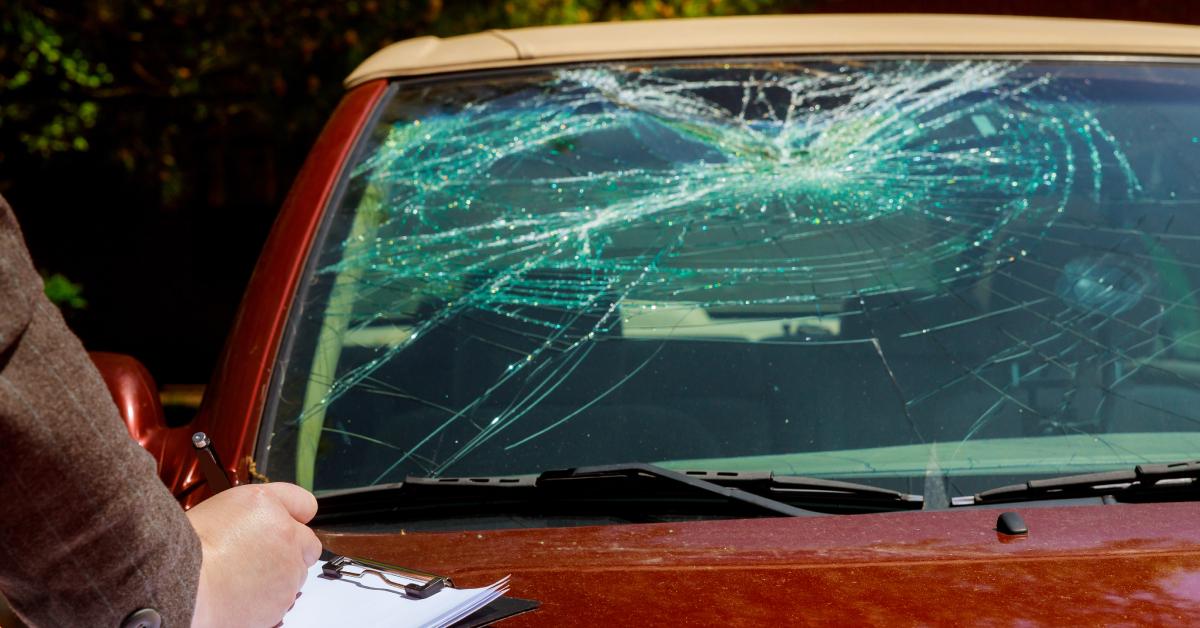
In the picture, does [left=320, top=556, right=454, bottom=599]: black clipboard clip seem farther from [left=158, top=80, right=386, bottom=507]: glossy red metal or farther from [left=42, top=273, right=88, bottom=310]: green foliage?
[left=42, top=273, right=88, bottom=310]: green foliage

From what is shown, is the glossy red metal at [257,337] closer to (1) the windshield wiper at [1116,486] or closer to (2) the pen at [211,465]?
(2) the pen at [211,465]

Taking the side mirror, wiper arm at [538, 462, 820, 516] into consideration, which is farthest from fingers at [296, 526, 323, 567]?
the side mirror

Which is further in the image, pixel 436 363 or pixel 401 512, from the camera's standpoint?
pixel 436 363

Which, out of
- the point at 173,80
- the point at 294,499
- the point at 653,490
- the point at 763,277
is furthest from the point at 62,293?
the point at 294,499

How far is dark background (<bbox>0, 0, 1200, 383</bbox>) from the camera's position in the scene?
6383 millimetres

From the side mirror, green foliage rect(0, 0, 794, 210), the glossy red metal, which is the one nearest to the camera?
the glossy red metal

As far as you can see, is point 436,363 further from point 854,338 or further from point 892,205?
point 892,205

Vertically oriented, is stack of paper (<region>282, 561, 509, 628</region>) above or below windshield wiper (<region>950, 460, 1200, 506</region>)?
above

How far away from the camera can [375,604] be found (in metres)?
1.28

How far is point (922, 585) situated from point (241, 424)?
98 cm

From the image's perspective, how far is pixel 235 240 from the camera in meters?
9.16

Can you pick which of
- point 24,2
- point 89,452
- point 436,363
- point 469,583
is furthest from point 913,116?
point 24,2

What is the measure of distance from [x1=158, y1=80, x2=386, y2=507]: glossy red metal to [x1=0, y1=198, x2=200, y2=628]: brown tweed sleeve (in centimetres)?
68

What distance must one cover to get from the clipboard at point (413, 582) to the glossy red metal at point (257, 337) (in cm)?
39
